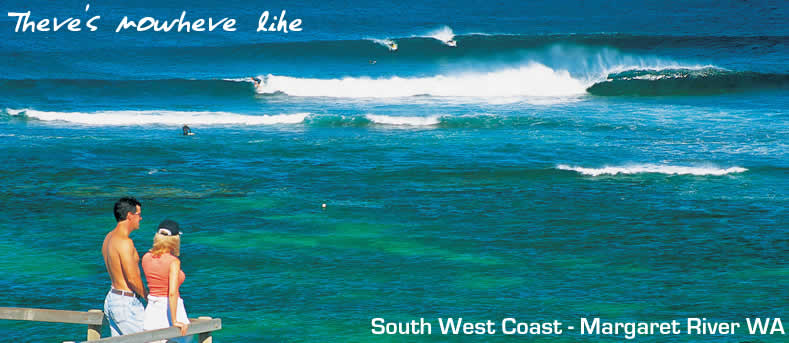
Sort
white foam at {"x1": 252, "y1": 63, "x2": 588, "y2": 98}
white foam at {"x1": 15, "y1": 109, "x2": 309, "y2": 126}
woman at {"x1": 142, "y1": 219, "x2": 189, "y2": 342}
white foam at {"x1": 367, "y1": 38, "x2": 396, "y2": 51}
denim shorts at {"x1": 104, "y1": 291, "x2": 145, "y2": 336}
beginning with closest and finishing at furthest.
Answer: woman at {"x1": 142, "y1": 219, "x2": 189, "y2": 342}
denim shorts at {"x1": 104, "y1": 291, "x2": 145, "y2": 336}
white foam at {"x1": 15, "y1": 109, "x2": 309, "y2": 126}
white foam at {"x1": 252, "y1": 63, "x2": 588, "y2": 98}
white foam at {"x1": 367, "y1": 38, "x2": 396, "y2": 51}

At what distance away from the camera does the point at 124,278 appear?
8375 mm

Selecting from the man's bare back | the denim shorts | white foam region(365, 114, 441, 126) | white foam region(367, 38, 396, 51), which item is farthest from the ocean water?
the man's bare back

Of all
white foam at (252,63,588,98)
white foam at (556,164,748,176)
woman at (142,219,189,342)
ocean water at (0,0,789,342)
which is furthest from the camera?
white foam at (252,63,588,98)

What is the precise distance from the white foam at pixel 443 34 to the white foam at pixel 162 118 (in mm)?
19307

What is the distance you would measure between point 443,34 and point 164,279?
149ft

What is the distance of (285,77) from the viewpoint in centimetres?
4234

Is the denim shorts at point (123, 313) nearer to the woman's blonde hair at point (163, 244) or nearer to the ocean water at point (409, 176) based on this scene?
the woman's blonde hair at point (163, 244)

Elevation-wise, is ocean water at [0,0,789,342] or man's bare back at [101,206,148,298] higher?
ocean water at [0,0,789,342]

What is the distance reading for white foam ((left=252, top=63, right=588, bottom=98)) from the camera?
40.4 meters

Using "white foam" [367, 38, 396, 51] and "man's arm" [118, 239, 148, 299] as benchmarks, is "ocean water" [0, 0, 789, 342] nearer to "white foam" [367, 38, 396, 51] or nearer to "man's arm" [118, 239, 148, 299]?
"white foam" [367, 38, 396, 51]

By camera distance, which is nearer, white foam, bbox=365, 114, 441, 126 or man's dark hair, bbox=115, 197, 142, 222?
man's dark hair, bbox=115, 197, 142, 222

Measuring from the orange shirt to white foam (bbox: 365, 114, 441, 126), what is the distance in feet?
75.1

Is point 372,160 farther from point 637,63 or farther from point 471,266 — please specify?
point 637,63

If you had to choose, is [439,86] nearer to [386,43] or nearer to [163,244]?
[386,43]
